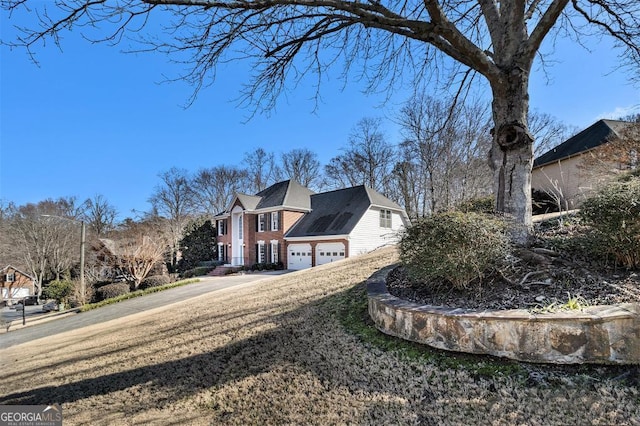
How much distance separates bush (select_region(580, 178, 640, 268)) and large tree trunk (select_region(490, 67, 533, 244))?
0.84 meters

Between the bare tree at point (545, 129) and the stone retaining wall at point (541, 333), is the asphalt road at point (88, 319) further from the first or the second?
the bare tree at point (545, 129)

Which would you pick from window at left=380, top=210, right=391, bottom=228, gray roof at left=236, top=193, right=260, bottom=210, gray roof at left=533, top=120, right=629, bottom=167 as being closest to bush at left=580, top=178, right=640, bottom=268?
gray roof at left=533, top=120, right=629, bottom=167

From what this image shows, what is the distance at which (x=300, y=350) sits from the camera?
4.40 meters

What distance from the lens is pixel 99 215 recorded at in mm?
42594

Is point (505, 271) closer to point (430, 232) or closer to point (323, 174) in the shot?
point (430, 232)

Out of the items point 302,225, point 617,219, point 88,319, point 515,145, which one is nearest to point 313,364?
point 617,219

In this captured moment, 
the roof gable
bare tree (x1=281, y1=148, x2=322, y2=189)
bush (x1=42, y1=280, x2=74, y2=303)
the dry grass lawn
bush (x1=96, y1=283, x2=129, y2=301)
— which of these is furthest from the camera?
bare tree (x1=281, y1=148, x2=322, y2=189)

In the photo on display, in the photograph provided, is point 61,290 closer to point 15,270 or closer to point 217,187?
point 15,270

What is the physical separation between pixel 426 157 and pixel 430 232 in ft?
67.1

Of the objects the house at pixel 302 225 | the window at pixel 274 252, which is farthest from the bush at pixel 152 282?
the window at pixel 274 252

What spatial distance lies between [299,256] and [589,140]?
695 inches

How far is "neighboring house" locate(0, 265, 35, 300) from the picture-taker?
3591 centimetres

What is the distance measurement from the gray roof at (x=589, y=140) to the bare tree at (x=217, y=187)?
→ 3431 cm

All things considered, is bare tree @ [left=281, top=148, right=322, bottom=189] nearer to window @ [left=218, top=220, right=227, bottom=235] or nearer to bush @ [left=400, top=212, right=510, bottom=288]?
window @ [left=218, top=220, right=227, bottom=235]
